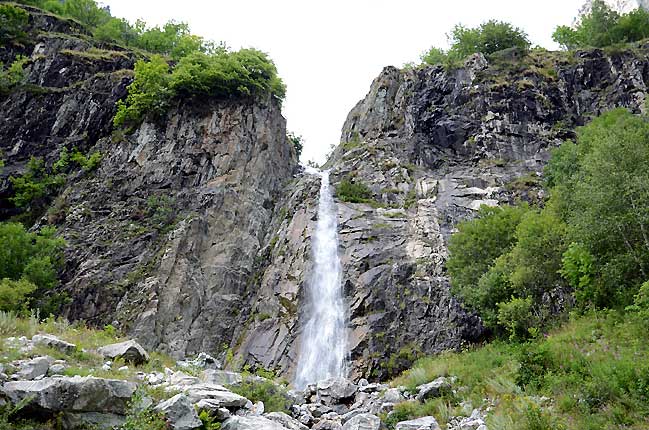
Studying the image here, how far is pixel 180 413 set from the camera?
25.0ft

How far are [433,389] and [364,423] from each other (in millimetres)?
2968

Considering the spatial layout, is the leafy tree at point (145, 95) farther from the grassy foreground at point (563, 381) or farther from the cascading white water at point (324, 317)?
the grassy foreground at point (563, 381)

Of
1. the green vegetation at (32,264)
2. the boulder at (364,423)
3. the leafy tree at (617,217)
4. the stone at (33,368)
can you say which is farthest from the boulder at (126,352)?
the leafy tree at (617,217)

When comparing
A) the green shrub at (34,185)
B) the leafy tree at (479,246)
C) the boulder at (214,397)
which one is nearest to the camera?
the boulder at (214,397)

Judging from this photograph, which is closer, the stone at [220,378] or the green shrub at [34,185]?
the stone at [220,378]

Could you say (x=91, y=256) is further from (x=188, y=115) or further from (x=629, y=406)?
(x=629, y=406)

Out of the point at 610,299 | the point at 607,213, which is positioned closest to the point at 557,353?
the point at 610,299

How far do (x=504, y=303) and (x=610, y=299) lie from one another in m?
3.06

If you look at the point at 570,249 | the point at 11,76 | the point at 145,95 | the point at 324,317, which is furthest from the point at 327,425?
the point at 11,76

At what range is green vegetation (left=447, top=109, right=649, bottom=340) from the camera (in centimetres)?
1357

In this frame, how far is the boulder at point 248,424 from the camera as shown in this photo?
8055 millimetres

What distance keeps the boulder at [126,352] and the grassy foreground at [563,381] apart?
5800mm

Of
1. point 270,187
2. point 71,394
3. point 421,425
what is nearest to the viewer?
point 71,394

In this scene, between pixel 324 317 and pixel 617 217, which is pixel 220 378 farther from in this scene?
pixel 617 217
